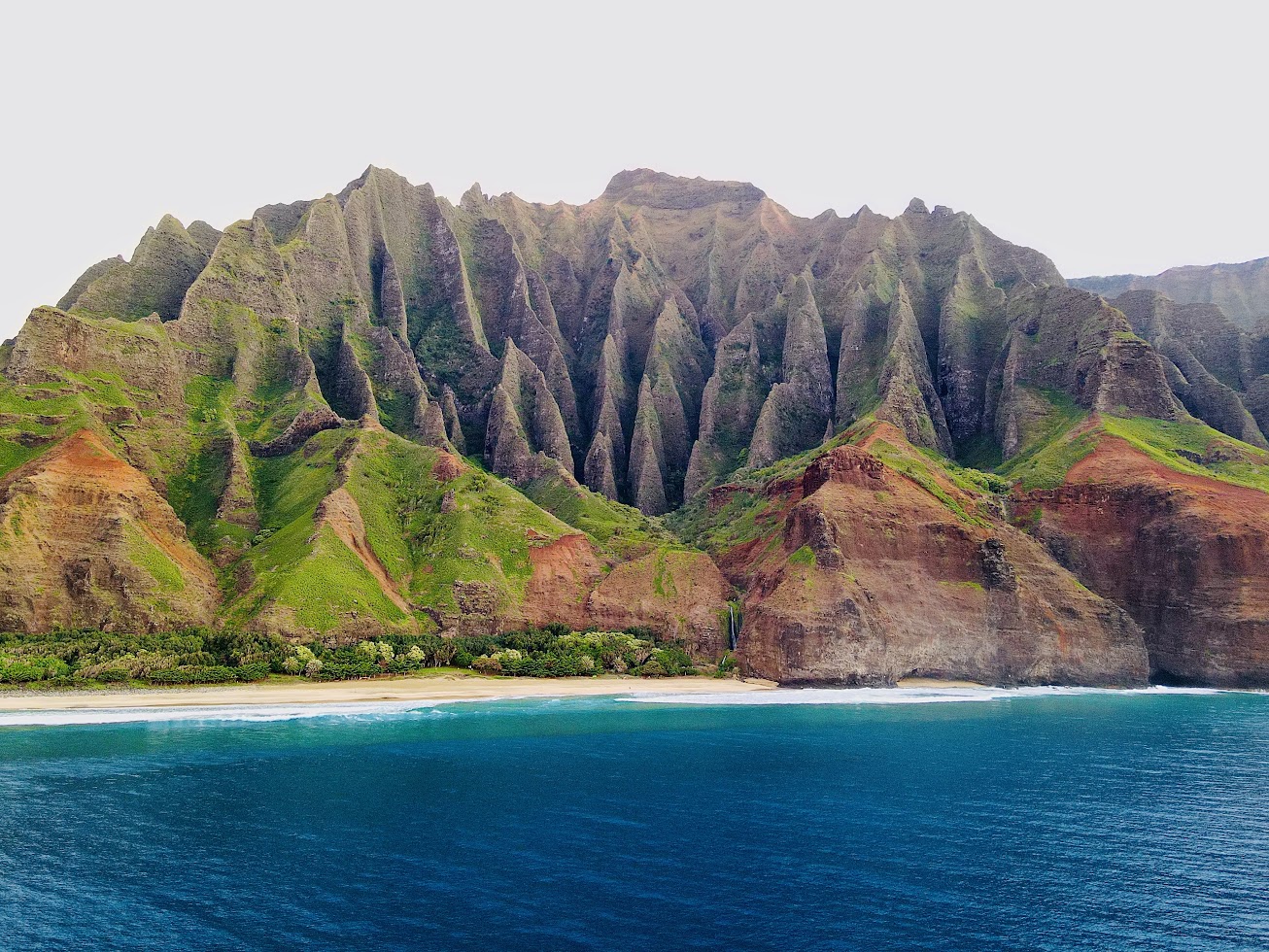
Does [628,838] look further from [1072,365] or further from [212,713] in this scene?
[1072,365]

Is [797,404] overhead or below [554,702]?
overhead

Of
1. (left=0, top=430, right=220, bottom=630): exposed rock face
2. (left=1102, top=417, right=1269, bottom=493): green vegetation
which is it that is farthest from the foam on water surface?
(left=1102, top=417, right=1269, bottom=493): green vegetation

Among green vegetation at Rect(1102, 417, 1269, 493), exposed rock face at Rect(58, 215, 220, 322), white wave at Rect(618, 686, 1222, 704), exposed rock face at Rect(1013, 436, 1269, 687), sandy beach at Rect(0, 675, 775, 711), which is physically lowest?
white wave at Rect(618, 686, 1222, 704)

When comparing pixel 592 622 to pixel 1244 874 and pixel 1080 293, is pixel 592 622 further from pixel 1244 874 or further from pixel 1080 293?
pixel 1080 293

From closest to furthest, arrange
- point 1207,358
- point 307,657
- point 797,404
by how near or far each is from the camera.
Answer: point 307,657, point 1207,358, point 797,404

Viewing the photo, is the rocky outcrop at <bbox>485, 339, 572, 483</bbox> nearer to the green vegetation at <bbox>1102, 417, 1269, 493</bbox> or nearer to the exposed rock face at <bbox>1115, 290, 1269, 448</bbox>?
the green vegetation at <bbox>1102, 417, 1269, 493</bbox>

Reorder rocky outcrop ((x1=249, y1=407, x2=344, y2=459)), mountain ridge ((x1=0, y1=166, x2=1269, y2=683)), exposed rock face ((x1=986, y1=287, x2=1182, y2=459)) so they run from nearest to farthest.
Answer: mountain ridge ((x1=0, y1=166, x2=1269, y2=683)) → rocky outcrop ((x1=249, y1=407, x2=344, y2=459)) → exposed rock face ((x1=986, y1=287, x2=1182, y2=459))

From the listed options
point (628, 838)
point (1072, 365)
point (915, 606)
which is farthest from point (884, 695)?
point (1072, 365)
